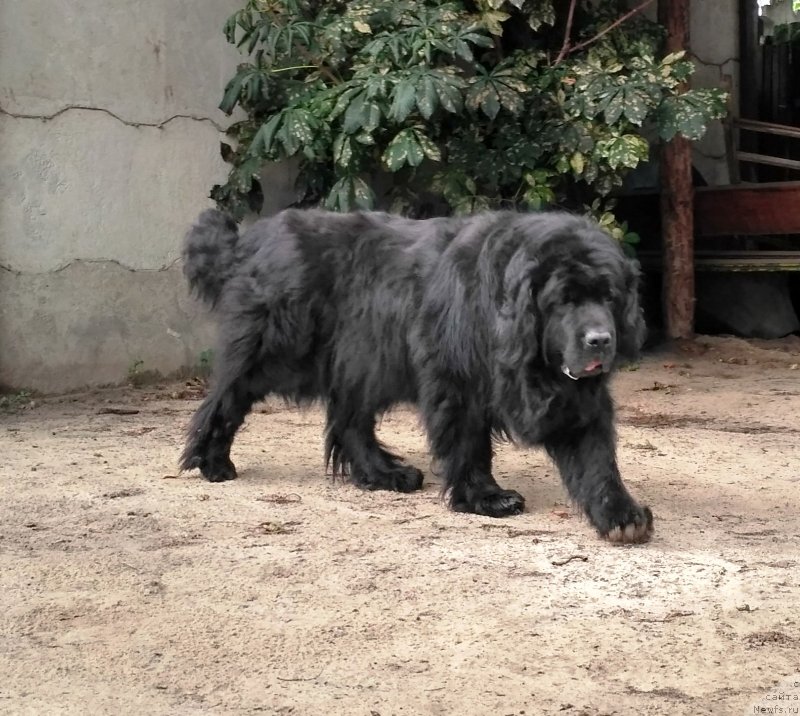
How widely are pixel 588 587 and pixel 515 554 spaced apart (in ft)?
1.42

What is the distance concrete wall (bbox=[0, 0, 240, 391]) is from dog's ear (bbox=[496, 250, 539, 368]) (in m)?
4.04

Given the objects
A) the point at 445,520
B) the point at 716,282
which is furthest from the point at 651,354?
the point at 445,520

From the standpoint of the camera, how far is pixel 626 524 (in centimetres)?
390

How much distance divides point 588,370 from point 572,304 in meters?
0.25

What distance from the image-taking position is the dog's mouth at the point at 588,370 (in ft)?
13.0

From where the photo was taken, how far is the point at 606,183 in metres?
7.66

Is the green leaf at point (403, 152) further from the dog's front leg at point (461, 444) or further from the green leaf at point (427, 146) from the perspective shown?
the dog's front leg at point (461, 444)

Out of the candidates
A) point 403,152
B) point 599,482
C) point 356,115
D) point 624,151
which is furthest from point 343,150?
point 599,482

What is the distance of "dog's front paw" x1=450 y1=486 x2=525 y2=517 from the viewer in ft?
14.4

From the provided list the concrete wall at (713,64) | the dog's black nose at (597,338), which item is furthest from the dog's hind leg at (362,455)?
the concrete wall at (713,64)

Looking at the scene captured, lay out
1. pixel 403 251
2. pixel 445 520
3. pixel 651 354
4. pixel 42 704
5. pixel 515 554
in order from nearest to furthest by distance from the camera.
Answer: pixel 42 704, pixel 515 554, pixel 445 520, pixel 403 251, pixel 651 354

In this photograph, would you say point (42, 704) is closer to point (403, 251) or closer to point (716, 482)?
point (403, 251)

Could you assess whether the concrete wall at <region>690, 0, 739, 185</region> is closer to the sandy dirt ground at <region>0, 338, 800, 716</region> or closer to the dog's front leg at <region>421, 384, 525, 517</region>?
the sandy dirt ground at <region>0, 338, 800, 716</region>

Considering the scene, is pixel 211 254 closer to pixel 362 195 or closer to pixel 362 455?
pixel 362 455
